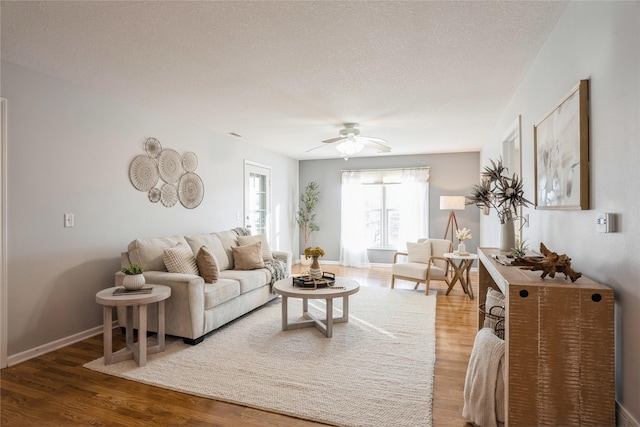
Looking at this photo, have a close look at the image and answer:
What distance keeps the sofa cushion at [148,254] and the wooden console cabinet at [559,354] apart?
3267mm

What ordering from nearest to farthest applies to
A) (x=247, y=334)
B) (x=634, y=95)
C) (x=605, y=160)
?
(x=634, y=95), (x=605, y=160), (x=247, y=334)

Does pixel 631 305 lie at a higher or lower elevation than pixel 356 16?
lower

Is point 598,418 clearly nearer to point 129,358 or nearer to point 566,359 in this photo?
point 566,359

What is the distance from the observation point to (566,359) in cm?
160

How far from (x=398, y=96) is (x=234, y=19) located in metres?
2.02

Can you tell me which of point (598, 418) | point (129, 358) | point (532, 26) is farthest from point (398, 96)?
point (129, 358)

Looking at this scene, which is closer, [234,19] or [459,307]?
[234,19]

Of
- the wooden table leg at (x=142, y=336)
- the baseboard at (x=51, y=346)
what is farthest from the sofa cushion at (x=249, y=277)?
the baseboard at (x=51, y=346)

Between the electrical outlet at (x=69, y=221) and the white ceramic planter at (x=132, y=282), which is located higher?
the electrical outlet at (x=69, y=221)

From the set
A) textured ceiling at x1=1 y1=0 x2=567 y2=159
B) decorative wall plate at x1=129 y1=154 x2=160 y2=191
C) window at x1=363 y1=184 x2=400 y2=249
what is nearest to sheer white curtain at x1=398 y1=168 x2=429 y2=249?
window at x1=363 y1=184 x2=400 y2=249

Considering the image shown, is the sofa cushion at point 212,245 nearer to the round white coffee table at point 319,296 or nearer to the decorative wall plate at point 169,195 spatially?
the decorative wall plate at point 169,195

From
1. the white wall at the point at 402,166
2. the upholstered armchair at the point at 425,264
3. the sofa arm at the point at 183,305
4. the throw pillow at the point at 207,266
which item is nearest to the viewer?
the sofa arm at the point at 183,305

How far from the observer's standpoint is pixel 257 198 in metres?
6.62

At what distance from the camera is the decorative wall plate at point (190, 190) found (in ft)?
15.4
